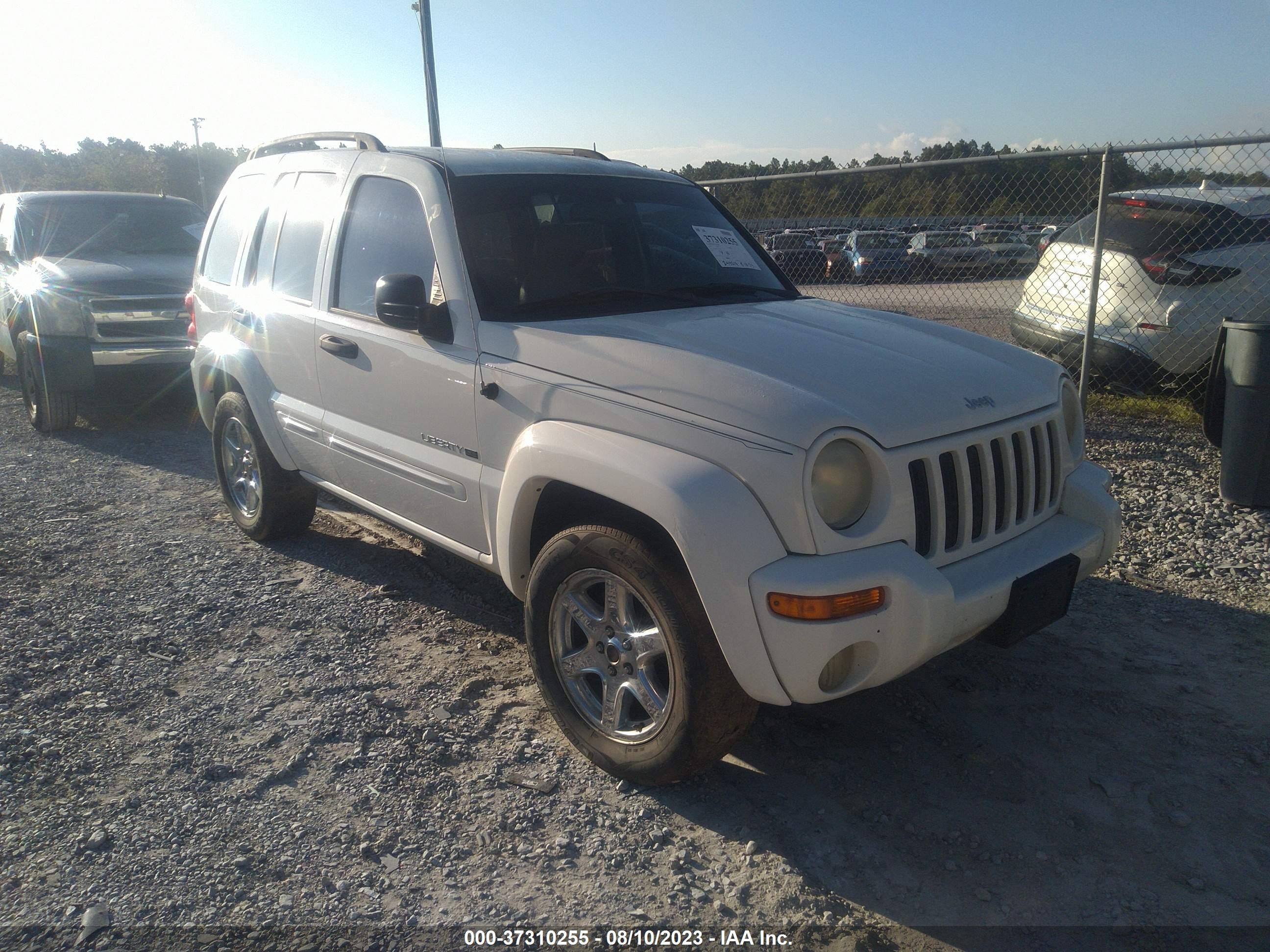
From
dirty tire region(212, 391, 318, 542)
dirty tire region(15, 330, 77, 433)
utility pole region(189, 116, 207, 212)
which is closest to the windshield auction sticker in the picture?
dirty tire region(212, 391, 318, 542)

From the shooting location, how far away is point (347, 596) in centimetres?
460

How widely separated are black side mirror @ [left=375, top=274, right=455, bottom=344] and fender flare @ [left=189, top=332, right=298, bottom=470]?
1552mm

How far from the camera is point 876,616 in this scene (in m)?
2.53

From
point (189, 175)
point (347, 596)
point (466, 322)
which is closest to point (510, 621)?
point (347, 596)

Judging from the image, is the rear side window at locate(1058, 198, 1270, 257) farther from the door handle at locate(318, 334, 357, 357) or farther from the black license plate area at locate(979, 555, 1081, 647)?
the door handle at locate(318, 334, 357, 357)

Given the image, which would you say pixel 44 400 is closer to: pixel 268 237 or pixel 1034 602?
pixel 268 237

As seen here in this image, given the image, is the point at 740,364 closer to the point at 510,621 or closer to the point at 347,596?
the point at 510,621

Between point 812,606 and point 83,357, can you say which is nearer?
point 812,606

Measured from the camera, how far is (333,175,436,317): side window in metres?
3.73

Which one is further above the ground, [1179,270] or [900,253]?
[900,253]

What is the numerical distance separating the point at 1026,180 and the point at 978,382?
5.95m

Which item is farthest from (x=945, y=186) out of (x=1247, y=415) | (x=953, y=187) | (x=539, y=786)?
(x=539, y=786)

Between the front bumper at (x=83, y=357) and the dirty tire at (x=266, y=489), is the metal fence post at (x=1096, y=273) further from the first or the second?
the front bumper at (x=83, y=357)

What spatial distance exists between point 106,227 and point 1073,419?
921cm
